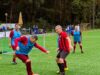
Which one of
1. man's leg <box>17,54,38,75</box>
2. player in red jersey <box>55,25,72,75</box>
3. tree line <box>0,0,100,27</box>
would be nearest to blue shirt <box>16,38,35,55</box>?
man's leg <box>17,54,38,75</box>

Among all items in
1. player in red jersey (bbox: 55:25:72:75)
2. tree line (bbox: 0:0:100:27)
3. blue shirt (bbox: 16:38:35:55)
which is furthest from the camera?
tree line (bbox: 0:0:100:27)

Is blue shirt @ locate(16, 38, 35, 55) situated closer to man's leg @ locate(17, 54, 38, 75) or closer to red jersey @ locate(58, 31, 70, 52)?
man's leg @ locate(17, 54, 38, 75)

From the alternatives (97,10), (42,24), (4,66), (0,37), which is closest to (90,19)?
(97,10)

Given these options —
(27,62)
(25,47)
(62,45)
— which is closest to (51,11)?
(62,45)

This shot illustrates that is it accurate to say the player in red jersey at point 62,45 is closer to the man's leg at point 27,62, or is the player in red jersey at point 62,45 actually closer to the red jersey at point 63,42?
the red jersey at point 63,42

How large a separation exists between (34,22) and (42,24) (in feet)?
6.37

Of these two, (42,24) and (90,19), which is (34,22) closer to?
(42,24)

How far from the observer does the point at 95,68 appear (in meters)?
16.8

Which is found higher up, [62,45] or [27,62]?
[62,45]

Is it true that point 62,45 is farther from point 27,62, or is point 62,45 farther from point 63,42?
point 27,62

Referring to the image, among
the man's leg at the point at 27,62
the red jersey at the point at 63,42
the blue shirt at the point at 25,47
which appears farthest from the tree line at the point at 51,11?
the man's leg at the point at 27,62

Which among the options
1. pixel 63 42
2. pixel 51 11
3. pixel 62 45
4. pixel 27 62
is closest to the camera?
pixel 27 62

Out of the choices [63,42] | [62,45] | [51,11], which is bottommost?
[62,45]

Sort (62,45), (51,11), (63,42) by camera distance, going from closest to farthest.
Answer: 1. (63,42)
2. (62,45)
3. (51,11)
